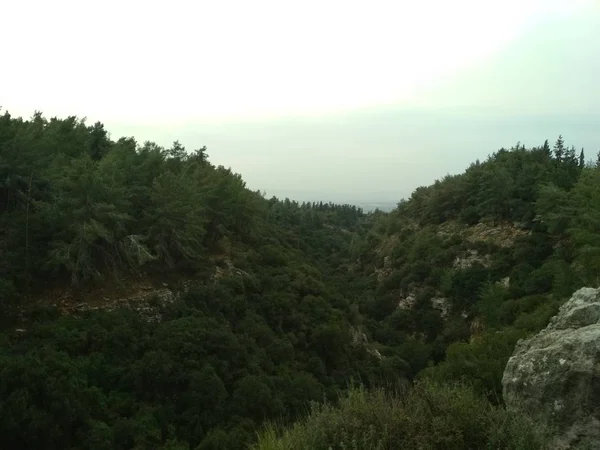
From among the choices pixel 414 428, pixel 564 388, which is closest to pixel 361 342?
pixel 564 388

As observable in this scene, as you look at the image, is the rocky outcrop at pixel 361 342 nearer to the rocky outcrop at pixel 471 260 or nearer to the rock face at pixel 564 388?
the rocky outcrop at pixel 471 260

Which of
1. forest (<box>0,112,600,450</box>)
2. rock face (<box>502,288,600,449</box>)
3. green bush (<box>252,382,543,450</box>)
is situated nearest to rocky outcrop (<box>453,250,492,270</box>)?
forest (<box>0,112,600,450</box>)

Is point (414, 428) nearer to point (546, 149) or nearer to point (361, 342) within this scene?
point (361, 342)

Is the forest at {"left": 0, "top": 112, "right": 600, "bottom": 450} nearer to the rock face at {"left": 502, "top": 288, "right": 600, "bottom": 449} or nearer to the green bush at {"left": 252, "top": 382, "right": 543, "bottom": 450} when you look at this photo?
the green bush at {"left": 252, "top": 382, "right": 543, "bottom": 450}

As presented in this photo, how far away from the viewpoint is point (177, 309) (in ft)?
69.2

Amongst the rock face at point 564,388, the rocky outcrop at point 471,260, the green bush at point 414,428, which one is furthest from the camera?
the rocky outcrop at point 471,260

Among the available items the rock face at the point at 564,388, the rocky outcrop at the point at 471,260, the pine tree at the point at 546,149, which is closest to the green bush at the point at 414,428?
the rock face at the point at 564,388

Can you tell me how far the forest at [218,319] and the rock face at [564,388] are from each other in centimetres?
48

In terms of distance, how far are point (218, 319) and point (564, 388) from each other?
18.4m

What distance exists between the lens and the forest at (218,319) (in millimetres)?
6910

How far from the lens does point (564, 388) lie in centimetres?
560

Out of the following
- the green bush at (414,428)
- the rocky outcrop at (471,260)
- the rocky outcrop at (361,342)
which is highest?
the green bush at (414,428)

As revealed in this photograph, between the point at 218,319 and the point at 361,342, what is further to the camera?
the point at 361,342

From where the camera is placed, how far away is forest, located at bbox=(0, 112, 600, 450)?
6.91 m
